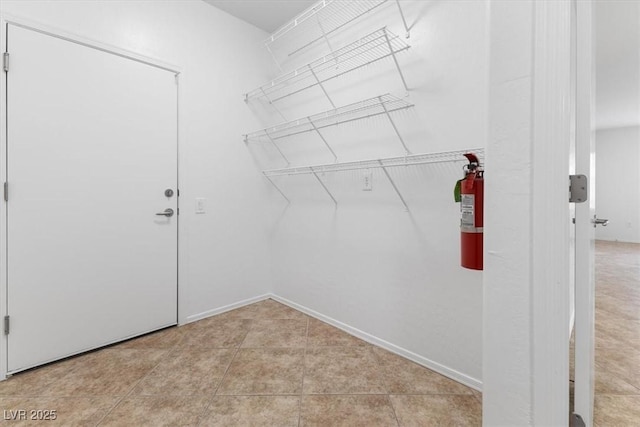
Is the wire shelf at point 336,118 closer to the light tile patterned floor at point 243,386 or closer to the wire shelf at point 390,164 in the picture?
the wire shelf at point 390,164

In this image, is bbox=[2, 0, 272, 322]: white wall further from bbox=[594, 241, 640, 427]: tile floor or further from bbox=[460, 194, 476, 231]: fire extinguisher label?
bbox=[594, 241, 640, 427]: tile floor

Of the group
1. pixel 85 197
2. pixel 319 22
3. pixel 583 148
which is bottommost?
pixel 85 197

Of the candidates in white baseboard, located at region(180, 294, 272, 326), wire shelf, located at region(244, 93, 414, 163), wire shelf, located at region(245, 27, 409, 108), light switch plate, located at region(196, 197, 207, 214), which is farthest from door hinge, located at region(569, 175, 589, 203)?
white baseboard, located at region(180, 294, 272, 326)

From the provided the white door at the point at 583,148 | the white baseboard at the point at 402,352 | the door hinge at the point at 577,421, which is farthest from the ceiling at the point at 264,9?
the door hinge at the point at 577,421

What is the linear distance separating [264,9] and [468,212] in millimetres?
2582

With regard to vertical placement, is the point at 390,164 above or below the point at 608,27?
below

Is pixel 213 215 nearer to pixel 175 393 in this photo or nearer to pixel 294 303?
pixel 294 303

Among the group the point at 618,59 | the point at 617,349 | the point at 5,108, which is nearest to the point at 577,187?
the point at 617,349

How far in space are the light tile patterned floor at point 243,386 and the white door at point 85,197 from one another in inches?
11.1

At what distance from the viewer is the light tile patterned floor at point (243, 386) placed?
142 cm

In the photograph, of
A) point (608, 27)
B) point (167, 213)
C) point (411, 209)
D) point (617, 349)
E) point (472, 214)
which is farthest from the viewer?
point (608, 27)

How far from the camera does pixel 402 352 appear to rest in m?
1.96

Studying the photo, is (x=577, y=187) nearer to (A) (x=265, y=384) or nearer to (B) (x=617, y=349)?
(A) (x=265, y=384)

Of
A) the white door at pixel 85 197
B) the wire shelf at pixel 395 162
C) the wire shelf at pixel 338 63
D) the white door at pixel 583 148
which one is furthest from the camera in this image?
the wire shelf at pixel 338 63
